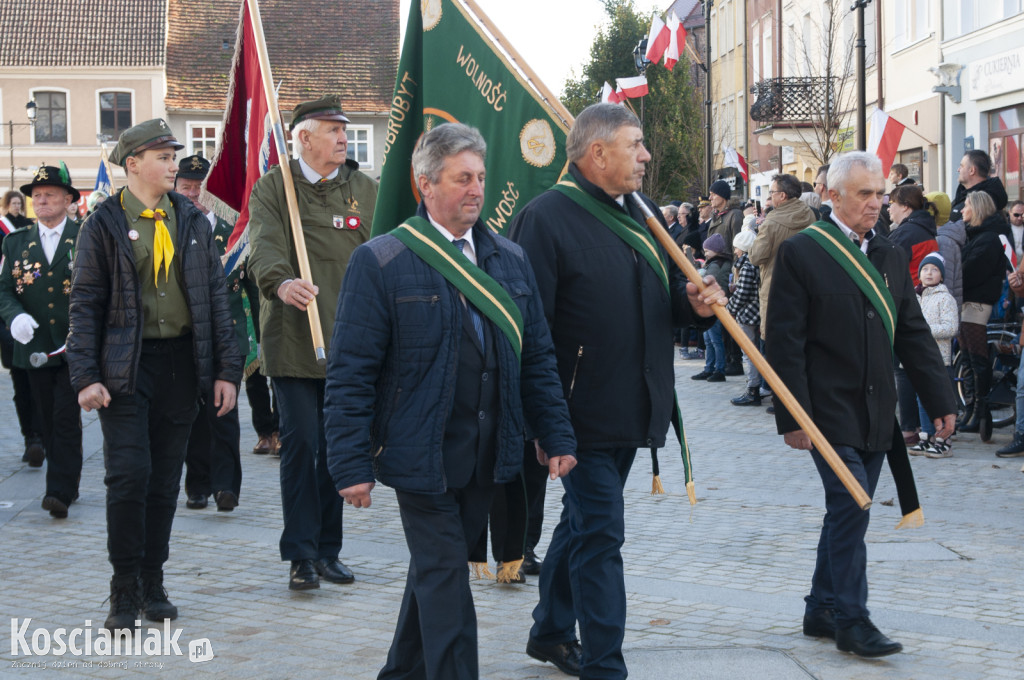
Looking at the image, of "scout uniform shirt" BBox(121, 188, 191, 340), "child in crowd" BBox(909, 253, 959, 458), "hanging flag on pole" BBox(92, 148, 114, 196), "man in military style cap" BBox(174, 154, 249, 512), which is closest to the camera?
"scout uniform shirt" BBox(121, 188, 191, 340)

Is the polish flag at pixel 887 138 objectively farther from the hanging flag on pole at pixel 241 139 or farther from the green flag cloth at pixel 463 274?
the green flag cloth at pixel 463 274

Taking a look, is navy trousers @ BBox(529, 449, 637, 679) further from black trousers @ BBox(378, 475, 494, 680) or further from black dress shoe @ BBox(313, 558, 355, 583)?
black dress shoe @ BBox(313, 558, 355, 583)

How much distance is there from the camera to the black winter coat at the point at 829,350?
530cm

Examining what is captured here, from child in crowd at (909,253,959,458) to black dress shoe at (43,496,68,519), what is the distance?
657cm

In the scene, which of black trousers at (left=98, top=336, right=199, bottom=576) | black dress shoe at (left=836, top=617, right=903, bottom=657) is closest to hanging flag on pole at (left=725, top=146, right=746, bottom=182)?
black trousers at (left=98, top=336, right=199, bottom=576)

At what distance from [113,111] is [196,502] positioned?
4728cm

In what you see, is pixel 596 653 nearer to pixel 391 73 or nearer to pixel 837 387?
pixel 837 387

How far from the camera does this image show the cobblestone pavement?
5113 mm

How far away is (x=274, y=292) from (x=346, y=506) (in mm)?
2650

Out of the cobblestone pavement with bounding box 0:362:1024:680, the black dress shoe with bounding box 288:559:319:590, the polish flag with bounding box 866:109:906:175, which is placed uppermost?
the polish flag with bounding box 866:109:906:175

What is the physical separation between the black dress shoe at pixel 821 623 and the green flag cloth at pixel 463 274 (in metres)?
2.02

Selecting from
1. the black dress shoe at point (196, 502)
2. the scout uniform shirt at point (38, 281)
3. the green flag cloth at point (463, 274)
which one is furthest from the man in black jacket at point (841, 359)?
the scout uniform shirt at point (38, 281)

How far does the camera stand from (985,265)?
36.8ft

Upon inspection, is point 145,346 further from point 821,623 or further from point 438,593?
point 821,623
